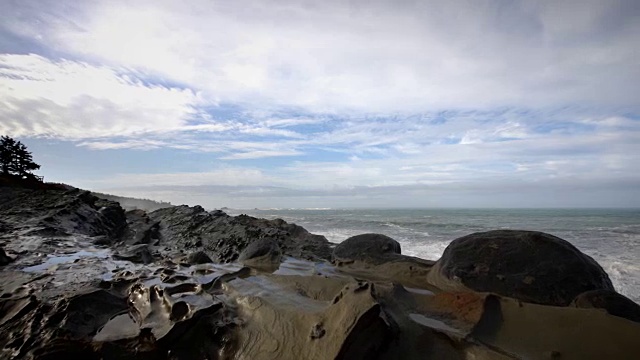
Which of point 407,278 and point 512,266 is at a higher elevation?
point 512,266

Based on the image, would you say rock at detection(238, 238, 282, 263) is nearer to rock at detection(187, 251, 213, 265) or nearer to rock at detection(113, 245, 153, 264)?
rock at detection(187, 251, 213, 265)

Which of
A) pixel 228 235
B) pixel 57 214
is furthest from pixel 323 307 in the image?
pixel 57 214

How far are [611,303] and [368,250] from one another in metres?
2.50

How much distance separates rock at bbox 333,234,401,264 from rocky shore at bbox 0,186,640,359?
0.04m

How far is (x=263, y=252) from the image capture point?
14.2ft

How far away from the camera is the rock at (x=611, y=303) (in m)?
2.24

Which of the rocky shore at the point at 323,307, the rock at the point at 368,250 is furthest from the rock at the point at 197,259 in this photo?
the rock at the point at 368,250

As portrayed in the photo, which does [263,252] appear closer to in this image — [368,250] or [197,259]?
[197,259]

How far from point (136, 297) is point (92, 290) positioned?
32cm

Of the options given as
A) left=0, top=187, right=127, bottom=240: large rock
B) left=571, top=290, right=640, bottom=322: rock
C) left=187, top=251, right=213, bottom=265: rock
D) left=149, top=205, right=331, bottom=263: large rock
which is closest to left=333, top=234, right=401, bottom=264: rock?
left=149, top=205, right=331, bottom=263: large rock

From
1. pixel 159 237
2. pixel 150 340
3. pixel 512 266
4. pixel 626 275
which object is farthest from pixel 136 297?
pixel 626 275

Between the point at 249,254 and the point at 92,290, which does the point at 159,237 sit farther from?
the point at 92,290

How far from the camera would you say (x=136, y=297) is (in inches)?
108

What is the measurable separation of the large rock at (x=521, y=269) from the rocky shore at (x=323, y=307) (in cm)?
1
